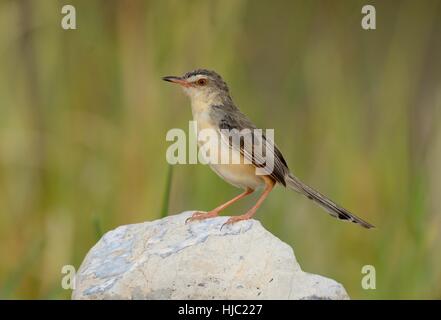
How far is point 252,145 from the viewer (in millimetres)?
5641

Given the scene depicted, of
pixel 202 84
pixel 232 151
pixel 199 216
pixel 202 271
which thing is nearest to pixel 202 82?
pixel 202 84

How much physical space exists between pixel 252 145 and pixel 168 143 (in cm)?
146

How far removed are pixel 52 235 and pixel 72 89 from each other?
3.13 feet

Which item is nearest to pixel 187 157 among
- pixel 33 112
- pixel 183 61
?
pixel 183 61

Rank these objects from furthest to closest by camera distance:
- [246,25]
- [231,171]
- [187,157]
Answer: [246,25] → [187,157] → [231,171]

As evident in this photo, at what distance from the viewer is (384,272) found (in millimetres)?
6996

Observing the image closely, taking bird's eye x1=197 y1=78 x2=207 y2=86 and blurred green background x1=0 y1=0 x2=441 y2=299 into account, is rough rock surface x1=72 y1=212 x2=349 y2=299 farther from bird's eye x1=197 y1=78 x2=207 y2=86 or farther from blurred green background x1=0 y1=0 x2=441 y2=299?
blurred green background x1=0 y1=0 x2=441 y2=299

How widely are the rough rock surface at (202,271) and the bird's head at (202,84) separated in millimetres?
1161

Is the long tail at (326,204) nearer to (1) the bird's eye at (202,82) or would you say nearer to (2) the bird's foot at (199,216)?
(2) the bird's foot at (199,216)

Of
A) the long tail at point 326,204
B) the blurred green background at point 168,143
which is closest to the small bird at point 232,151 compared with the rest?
the long tail at point 326,204

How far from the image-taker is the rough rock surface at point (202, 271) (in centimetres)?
479

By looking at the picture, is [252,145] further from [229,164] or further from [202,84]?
[202,84]

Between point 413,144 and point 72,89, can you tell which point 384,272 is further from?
point 72,89

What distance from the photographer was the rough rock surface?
15.7ft
